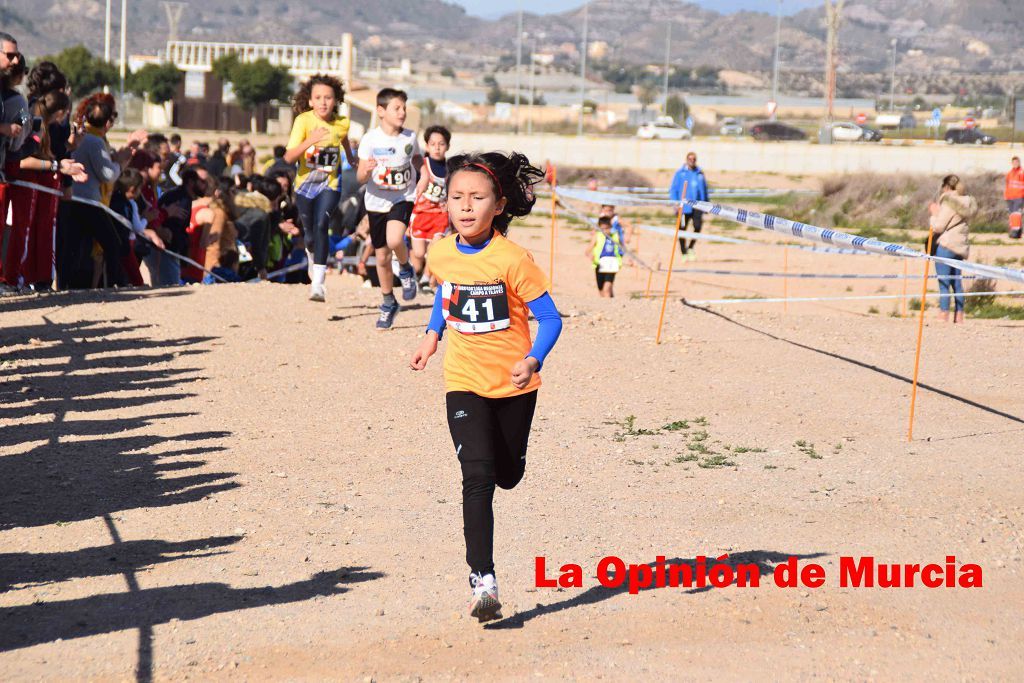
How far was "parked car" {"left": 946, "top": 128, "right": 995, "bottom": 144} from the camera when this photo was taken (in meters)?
63.9

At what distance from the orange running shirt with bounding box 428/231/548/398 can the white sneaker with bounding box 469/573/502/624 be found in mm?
684

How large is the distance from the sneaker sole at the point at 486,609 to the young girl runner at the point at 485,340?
0.13ft

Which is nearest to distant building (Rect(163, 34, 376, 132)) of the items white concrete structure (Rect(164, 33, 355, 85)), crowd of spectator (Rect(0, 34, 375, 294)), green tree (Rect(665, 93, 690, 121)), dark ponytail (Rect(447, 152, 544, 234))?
white concrete structure (Rect(164, 33, 355, 85))

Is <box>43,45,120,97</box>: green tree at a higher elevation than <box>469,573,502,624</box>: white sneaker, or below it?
higher

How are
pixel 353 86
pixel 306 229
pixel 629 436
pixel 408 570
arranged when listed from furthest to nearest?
pixel 353 86 → pixel 306 229 → pixel 629 436 → pixel 408 570

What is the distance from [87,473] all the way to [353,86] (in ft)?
258

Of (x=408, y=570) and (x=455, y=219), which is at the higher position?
(x=455, y=219)

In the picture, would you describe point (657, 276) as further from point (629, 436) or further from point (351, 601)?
point (351, 601)

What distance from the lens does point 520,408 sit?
5.45 m

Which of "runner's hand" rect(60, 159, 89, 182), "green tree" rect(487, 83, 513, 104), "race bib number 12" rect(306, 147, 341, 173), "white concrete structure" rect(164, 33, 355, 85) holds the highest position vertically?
"white concrete structure" rect(164, 33, 355, 85)

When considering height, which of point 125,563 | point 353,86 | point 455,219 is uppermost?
point 353,86

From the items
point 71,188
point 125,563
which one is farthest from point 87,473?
point 71,188

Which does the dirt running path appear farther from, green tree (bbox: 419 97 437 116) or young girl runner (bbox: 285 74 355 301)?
green tree (bbox: 419 97 437 116)

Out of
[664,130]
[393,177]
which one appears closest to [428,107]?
[664,130]
